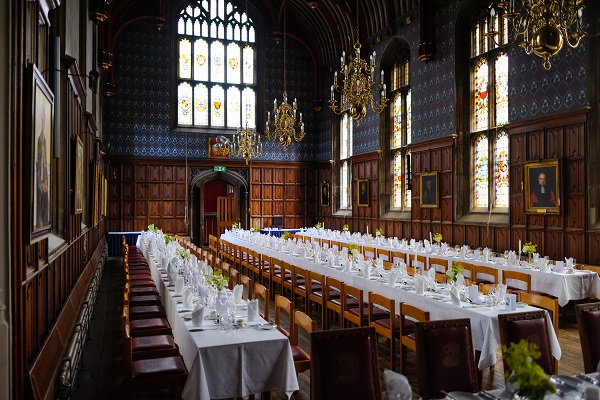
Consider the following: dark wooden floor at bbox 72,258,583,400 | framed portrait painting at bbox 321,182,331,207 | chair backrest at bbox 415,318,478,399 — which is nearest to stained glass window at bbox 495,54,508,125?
dark wooden floor at bbox 72,258,583,400

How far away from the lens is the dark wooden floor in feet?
16.3

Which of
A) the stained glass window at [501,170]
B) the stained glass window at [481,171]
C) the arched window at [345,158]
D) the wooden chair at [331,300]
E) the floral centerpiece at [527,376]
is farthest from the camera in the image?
the arched window at [345,158]

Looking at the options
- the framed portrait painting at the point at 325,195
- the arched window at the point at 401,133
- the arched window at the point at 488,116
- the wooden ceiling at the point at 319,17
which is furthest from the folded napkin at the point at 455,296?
the framed portrait painting at the point at 325,195

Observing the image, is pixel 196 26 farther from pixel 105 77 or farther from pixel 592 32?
pixel 592 32

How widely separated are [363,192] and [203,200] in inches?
283

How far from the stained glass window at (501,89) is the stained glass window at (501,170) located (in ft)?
1.32

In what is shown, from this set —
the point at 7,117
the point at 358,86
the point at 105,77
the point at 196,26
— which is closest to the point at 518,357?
the point at 7,117

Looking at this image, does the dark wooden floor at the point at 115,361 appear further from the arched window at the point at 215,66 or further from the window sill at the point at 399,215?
the arched window at the point at 215,66

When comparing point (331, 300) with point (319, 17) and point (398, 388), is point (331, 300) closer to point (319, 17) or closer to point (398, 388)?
point (398, 388)

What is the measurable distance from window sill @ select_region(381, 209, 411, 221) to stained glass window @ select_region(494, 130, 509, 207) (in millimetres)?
3335

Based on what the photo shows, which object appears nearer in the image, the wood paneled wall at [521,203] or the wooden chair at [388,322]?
the wooden chair at [388,322]

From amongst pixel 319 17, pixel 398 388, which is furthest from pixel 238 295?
pixel 319 17

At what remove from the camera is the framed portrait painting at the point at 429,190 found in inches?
542

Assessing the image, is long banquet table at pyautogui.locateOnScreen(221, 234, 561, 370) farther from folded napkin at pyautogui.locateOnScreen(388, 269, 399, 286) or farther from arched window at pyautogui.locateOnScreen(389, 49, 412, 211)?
arched window at pyautogui.locateOnScreen(389, 49, 412, 211)
